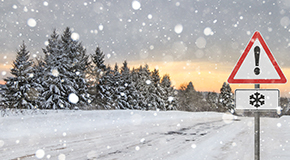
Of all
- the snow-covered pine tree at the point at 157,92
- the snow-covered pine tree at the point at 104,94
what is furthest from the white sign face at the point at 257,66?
the snow-covered pine tree at the point at 157,92

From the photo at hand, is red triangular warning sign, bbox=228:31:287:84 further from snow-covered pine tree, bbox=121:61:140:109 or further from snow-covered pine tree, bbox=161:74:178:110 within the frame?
snow-covered pine tree, bbox=161:74:178:110

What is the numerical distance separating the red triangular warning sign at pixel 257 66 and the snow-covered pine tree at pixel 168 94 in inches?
1926

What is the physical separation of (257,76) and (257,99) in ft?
1.14

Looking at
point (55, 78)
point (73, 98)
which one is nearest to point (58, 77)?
point (55, 78)

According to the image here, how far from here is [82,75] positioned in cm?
3588

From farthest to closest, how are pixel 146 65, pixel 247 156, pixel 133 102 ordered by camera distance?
1. pixel 146 65
2. pixel 133 102
3. pixel 247 156

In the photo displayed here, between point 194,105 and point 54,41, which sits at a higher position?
point 54,41

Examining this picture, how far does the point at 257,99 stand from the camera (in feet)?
10.9

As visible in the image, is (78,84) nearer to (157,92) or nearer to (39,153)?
(157,92)

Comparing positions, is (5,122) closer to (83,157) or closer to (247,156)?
(83,157)

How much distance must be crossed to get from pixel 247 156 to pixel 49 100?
92.8 feet

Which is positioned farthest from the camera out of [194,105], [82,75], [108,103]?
[194,105]

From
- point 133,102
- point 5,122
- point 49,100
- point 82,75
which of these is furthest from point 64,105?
point 5,122

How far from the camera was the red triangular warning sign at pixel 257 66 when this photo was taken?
3340 mm
